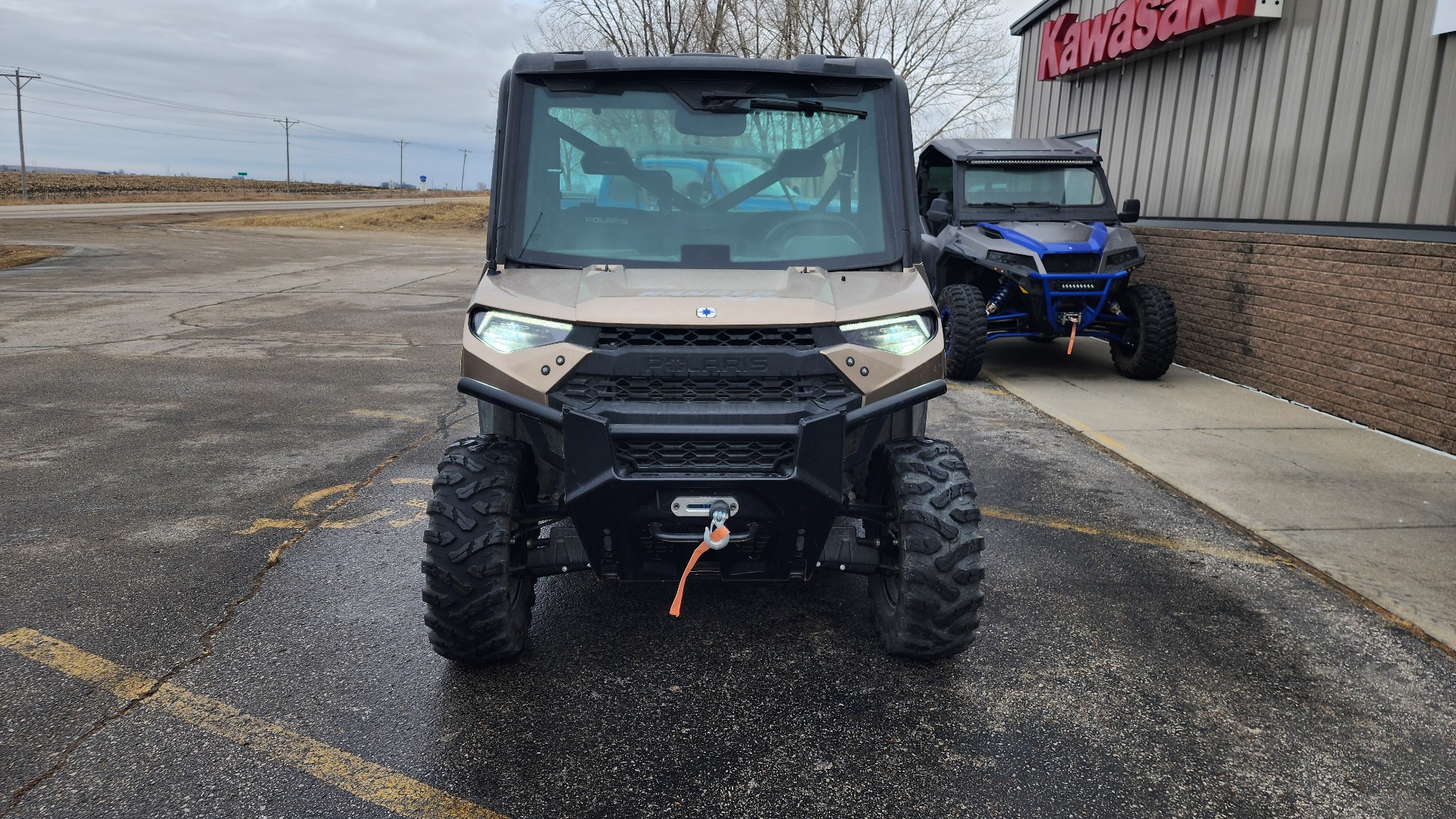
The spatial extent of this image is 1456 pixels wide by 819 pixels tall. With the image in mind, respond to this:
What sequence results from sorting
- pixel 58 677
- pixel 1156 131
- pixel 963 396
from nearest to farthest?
pixel 58 677 < pixel 963 396 < pixel 1156 131

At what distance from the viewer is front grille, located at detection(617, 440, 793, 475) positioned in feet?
10.2

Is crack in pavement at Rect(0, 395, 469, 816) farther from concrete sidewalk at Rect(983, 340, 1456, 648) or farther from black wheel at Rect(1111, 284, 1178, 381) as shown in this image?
black wheel at Rect(1111, 284, 1178, 381)

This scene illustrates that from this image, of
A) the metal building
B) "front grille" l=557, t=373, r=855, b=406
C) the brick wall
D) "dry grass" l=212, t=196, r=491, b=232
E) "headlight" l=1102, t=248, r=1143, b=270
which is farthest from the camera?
"dry grass" l=212, t=196, r=491, b=232

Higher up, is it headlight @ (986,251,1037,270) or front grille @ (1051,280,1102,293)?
headlight @ (986,251,1037,270)

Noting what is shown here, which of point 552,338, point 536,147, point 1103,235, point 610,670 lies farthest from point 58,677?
point 1103,235

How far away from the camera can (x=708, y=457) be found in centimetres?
312

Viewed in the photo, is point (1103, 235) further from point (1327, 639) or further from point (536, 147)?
point (536, 147)

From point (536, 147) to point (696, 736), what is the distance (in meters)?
2.26

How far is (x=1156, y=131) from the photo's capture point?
1184cm

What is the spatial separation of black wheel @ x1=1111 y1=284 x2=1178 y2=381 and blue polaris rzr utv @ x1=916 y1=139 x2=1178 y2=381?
0.01m

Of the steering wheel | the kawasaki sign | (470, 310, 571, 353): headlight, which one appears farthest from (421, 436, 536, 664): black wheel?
the kawasaki sign

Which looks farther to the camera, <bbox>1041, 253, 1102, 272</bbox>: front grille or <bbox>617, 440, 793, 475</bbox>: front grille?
<bbox>1041, 253, 1102, 272</bbox>: front grille

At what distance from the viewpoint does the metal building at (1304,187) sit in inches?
297

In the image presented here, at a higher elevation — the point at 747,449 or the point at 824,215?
the point at 824,215
